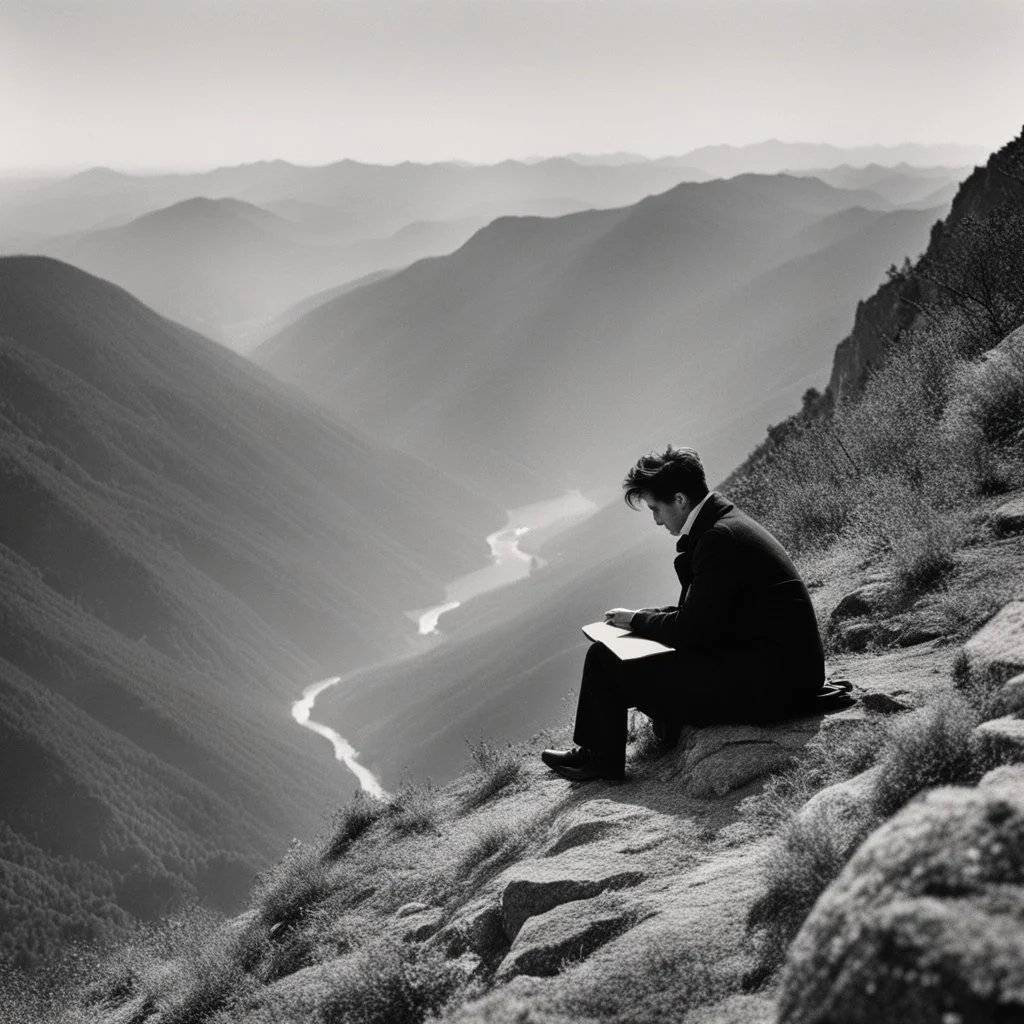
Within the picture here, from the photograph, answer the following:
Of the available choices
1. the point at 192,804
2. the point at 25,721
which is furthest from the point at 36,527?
the point at 192,804

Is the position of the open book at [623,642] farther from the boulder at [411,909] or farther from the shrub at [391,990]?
the boulder at [411,909]

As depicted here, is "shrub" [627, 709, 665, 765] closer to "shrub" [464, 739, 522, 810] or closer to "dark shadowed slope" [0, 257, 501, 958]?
"shrub" [464, 739, 522, 810]

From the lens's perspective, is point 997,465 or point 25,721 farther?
point 25,721

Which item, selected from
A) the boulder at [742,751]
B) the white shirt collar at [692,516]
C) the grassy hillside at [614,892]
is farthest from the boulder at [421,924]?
the white shirt collar at [692,516]

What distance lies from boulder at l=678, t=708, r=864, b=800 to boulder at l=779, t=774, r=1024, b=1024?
11.2 feet

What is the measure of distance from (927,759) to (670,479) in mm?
2349


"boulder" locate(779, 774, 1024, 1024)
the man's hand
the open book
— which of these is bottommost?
the open book

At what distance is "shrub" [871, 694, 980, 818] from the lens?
445cm

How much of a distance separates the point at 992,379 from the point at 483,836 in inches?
283

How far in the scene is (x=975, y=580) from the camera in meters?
7.64

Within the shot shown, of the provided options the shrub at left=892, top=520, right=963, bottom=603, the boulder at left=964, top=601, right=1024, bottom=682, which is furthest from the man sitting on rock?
the shrub at left=892, top=520, right=963, bottom=603

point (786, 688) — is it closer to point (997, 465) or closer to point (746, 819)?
point (746, 819)

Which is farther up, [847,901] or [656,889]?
[847,901]

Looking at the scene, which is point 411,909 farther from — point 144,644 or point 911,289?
point 144,644
